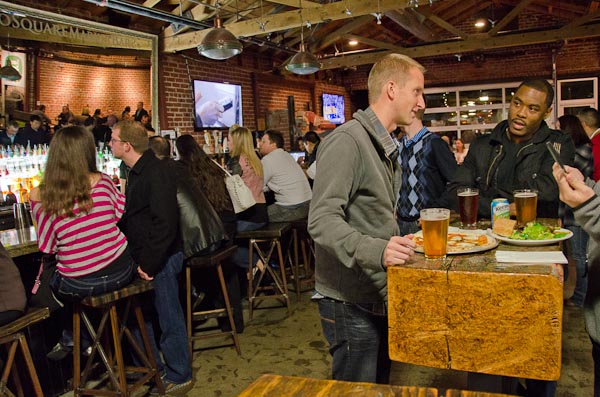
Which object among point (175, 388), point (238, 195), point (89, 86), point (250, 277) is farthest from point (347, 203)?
point (89, 86)

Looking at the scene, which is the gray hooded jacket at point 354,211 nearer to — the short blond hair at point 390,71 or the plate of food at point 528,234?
the short blond hair at point 390,71

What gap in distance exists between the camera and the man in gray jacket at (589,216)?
5.20 feet

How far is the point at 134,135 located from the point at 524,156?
7.19 feet

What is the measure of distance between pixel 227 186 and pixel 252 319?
1.16m

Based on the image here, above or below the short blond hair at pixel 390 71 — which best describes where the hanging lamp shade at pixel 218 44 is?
above

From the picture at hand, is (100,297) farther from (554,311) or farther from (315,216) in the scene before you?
(554,311)

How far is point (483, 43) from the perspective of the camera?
10453mm

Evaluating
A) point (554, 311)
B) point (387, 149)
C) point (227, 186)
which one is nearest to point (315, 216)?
point (387, 149)

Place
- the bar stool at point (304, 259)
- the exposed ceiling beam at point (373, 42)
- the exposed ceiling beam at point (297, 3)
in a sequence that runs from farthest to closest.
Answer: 1. the exposed ceiling beam at point (373, 42)
2. the exposed ceiling beam at point (297, 3)
3. the bar stool at point (304, 259)

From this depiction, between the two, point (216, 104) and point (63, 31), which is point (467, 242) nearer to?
point (63, 31)

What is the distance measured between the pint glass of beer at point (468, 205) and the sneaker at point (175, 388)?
6.66 feet

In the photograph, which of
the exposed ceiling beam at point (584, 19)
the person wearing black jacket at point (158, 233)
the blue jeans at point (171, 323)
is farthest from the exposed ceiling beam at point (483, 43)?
the blue jeans at point (171, 323)

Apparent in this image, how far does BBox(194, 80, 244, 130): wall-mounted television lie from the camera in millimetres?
8250

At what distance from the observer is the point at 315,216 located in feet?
5.42
